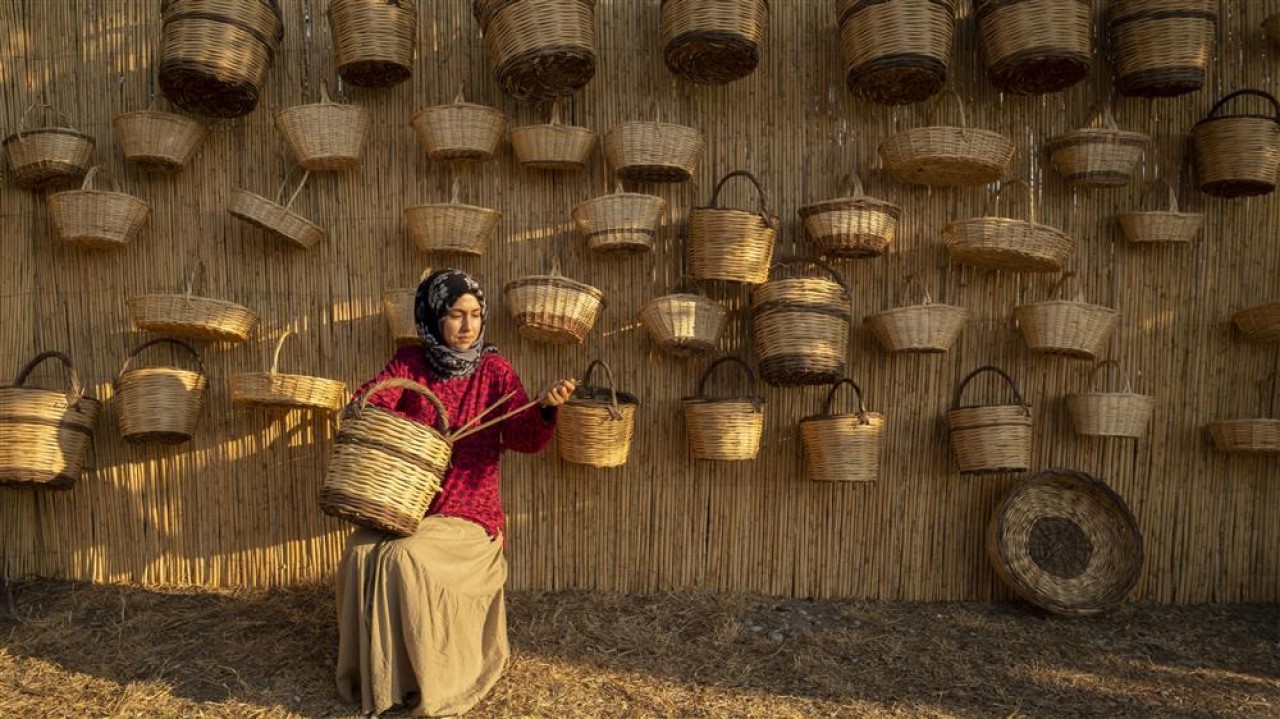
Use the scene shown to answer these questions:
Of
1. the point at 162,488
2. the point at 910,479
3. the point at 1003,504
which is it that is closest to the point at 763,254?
the point at 910,479

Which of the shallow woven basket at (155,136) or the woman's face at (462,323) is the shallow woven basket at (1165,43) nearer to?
the woman's face at (462,323)

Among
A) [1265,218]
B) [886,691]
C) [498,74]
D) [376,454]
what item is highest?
[498,74]

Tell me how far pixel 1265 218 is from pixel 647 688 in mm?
3483

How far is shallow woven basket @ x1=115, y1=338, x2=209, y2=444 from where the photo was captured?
11.3 feet

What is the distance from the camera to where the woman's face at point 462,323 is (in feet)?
9.78

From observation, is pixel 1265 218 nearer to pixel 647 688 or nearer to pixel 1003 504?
pixel 1003 504

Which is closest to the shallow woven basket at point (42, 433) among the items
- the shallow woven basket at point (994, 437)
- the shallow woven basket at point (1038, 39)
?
the shallow woven basket at point (994, 437)

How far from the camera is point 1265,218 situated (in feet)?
12.8

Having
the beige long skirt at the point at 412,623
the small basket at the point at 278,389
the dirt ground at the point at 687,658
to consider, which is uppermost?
the small basket at the point at 278,389

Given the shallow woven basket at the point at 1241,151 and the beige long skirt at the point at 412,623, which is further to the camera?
the shallow woven basket at the point at 1241,151

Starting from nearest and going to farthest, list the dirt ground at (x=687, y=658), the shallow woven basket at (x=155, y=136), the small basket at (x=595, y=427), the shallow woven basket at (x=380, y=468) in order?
1. the shallow woven basket at (x=380, y=468)
2. the dirt ground at (x=687, y=658)
3. the small basket at (x=595, y=427)
4. the shallow woven basket at (x=155, y=136)

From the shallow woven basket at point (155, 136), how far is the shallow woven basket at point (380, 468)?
171 cm

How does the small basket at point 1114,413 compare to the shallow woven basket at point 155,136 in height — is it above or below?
below

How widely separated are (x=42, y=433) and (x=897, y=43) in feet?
12.3
